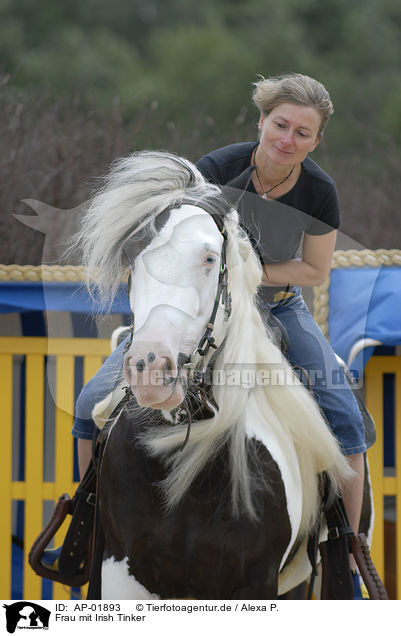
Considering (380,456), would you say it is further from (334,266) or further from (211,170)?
(211,170)

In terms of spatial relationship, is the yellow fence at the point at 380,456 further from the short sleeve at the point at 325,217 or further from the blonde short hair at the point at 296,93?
the blonde short hair at the point at 296,93

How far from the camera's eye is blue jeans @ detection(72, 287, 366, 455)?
2.61m

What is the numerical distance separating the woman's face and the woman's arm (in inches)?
11.7

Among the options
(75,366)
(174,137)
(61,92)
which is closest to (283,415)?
(75,366)

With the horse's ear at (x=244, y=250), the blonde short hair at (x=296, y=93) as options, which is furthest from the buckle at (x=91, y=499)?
the blonde short hair at (x=296, y=93)

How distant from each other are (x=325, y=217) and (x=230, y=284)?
581mm

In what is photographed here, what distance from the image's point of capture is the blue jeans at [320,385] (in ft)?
8.56

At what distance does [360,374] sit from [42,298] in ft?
4.96

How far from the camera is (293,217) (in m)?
2.56

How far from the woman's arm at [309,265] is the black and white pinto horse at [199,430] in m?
0.28

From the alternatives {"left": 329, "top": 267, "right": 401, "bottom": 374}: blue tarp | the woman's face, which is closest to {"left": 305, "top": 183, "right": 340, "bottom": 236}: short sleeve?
the woman's face

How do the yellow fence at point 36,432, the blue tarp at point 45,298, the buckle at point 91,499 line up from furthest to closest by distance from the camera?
1. the yellow fence at point 36,432
2. the blue tarp at point 45,298
3. the buckle at point 91,499
